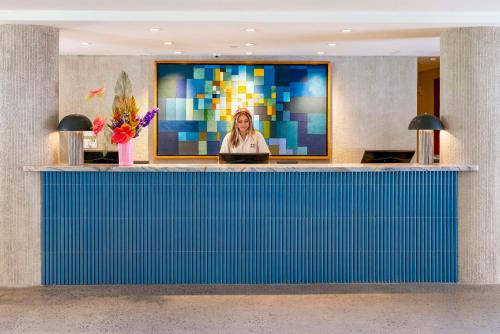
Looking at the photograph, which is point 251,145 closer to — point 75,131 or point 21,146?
point 75,131

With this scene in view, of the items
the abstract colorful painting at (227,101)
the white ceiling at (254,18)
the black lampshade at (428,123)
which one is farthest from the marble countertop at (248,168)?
the abstract colorful painting at (227,101)

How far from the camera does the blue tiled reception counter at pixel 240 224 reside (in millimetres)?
5348

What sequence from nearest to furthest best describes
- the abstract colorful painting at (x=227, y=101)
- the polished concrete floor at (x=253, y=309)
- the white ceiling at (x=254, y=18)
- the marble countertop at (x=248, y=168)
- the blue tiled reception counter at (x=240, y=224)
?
the polished concrete floor at (x=253, y=309) < the white ceiling at (x=254, y=18) < the marble countertop at (x=248, y=168) < the blue tiled reception counter at (x=240, y=224) < the abstract colorful painting at (x=227, y=101)

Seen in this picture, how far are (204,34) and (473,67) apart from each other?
8.33 ft

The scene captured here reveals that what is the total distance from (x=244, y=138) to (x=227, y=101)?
4.81ft

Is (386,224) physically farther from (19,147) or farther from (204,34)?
(19,147)

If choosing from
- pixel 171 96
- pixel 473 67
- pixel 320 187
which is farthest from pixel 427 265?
pixel 171 96

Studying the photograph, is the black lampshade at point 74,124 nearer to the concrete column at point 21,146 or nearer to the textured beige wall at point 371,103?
the concrete column at point 21,146

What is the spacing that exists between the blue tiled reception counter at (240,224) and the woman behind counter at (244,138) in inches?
59.5

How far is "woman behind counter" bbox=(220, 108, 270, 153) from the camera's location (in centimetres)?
686

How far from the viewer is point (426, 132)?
562 centimetres

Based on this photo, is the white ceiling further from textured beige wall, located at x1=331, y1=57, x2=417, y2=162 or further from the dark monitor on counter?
textured beige wall, located at x1=331, y1=57, x2=417, y2=162

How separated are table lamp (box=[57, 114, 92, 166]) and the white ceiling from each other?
33.0 inches

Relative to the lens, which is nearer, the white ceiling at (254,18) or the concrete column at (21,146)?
the white ceiling at (254,18)
